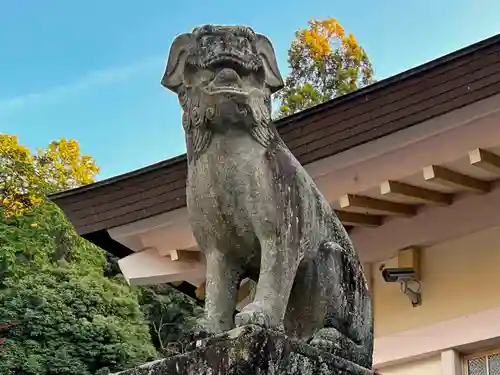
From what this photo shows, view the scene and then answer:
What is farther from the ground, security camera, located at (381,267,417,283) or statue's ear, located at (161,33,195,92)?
security camera, located at (381,267,417,283)

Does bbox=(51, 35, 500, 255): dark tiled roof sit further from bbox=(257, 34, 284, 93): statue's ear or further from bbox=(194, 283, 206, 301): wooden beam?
bbox=(257, 34, 284, 93): statue's ear

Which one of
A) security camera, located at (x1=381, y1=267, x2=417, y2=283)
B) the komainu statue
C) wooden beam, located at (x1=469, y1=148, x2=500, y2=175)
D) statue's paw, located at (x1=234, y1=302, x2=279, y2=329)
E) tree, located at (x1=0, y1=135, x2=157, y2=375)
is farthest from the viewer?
tree, located at (x1=0, y1=135, x2=157, y2=375)

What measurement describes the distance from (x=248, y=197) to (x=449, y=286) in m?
3.97

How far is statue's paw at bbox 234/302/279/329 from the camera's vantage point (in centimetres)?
291

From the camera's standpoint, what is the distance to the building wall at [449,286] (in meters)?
6.52

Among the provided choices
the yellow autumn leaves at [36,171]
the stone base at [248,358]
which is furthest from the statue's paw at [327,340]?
the yellow autumn leaves at [36,171]

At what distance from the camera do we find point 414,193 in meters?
6.41

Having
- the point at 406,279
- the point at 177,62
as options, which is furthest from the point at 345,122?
the point at 177,62

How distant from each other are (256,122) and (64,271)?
12653 mm

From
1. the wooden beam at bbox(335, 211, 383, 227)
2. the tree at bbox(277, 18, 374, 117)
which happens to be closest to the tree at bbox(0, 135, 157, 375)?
the tree at bbox(277, 18, 374, 117)

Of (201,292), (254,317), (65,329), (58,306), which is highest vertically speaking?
(58,306)

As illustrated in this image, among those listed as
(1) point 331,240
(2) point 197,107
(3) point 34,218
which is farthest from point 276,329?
(3) point 34,218

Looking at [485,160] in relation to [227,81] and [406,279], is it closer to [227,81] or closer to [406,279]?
[406,279]

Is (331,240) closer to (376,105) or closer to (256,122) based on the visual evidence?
(256,122)
